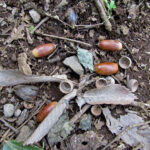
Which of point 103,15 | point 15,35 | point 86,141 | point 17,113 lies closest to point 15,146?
point 17,113

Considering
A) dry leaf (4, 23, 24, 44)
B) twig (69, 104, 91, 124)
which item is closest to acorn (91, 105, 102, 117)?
twig (69, 104, 91, 124)

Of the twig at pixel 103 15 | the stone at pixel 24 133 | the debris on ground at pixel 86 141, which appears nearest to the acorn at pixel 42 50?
the twig at pixel 103 15

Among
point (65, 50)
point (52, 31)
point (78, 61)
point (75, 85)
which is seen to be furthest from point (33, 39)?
point (75, 85)

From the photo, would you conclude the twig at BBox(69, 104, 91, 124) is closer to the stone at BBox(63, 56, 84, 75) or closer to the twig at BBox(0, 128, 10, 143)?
the stone at BBox(63, 56, 84, 75)

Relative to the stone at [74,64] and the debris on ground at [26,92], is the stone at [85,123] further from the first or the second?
the debris on ground at [26,92]

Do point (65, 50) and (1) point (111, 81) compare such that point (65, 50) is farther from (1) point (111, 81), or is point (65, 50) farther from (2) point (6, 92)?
(2) point (6, 92)
